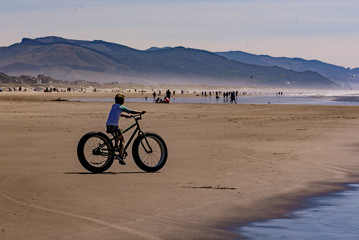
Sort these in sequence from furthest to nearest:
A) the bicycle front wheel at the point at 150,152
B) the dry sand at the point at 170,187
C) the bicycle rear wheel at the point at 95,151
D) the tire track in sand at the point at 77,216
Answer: the bicycle front wheel at the point at 150,152 < the bicycle rear wheel at the point at 95,151 < the dry sand at the point at 170,187 < the tire track in sand at the point at 77,216

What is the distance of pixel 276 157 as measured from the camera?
609 inches

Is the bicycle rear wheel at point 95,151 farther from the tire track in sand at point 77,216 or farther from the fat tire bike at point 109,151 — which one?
the tire track in sand at point 77,216

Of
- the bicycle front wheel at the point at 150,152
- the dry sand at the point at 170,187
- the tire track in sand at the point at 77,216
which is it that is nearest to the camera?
the tire track in sand at the point at 77,216

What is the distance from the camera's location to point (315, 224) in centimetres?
801

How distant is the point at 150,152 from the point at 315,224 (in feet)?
18.8

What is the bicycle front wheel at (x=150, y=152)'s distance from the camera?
1285 centimetres

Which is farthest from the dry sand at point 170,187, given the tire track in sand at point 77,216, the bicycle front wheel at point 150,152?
the bicycle front wheel at point 150,152

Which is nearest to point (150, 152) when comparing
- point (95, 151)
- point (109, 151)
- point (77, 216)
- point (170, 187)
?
point (109, 151)

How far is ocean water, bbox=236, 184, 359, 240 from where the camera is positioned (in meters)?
7.37

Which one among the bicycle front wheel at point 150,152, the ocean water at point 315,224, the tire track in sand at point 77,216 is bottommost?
the ocean water at point 315,224

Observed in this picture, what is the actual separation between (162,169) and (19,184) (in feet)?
11.5

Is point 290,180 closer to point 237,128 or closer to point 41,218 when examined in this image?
point 41,218

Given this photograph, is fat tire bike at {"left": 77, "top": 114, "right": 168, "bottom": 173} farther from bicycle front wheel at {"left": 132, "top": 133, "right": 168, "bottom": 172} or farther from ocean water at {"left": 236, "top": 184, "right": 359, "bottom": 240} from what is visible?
ocean water at {"left": 236, "top": 184, "right": 359, "bottom": 240}

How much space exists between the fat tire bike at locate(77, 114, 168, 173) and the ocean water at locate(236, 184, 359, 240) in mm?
4377
